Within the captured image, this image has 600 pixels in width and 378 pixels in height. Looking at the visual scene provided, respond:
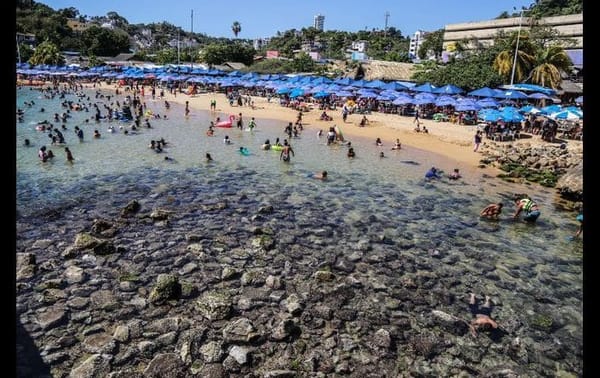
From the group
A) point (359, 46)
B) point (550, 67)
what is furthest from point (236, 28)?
point (550, 67)

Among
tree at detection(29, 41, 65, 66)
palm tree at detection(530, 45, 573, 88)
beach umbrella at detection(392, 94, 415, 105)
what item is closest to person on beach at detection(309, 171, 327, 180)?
beach umbrella at detection(392, 94, 415, 105)

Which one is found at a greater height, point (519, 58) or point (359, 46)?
point (359, 46)

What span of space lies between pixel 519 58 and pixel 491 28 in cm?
4358

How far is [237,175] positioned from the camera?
2258cm

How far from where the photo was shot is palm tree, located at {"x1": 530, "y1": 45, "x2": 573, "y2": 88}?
44875 mm

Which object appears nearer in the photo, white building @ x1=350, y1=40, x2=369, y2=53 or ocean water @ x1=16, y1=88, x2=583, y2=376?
ocean water @ x1=16, y1=88, x2=583, y2=376

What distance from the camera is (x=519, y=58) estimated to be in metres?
47.3

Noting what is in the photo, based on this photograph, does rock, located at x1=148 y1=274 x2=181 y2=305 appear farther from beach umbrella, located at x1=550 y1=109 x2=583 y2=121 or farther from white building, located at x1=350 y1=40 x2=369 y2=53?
white building, located at x1=350 y1=40 x2=369 y2=53

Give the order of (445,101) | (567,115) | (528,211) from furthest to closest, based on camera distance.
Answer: (445,101)
(567,115)
(528,211)

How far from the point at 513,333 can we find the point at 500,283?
8.37 feet

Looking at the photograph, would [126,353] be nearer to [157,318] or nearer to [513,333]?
[157,318]

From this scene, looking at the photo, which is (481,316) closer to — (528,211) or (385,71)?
(528,211)

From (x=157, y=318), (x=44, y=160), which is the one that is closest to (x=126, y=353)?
(x=157, y=318)

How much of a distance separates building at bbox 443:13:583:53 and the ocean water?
5631 cm
